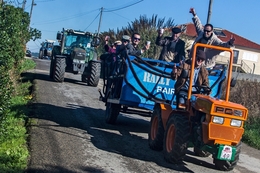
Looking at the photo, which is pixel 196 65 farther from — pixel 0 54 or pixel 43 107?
pixel 43 107

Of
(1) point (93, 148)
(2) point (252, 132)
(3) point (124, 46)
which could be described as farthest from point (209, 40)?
(2) point (252, 132)

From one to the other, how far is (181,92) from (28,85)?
33.9ft

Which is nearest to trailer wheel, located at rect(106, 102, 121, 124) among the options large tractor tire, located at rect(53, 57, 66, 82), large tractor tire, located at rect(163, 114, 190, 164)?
large tractor tire, located at rect(163, 114, 190, 164)

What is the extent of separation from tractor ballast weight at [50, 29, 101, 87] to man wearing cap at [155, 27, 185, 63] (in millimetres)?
9961

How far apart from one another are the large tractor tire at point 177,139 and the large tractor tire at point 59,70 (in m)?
12.9

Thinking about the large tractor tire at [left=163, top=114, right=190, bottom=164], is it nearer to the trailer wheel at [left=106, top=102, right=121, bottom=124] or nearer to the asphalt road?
the asphalt road

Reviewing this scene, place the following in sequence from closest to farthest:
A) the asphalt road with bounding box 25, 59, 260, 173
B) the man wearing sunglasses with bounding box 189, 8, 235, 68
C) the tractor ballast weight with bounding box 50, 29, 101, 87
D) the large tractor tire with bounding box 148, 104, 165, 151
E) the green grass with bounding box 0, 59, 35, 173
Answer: the green grass with bounding box 0, 59, 35, 173 < the asphalt road with bounding box 25, 59, 260, 173 < the large tractor tire with bounding box 148, 104, 165, 151 < the man wearing sunglasses with bounding box 189, 8, 235, 68 < the tractor ballast weight with bounding box 50, 29, 101, 87

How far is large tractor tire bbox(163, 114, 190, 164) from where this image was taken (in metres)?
7.40

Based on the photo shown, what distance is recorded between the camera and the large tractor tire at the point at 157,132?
28.1 ft

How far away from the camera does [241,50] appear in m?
58.3

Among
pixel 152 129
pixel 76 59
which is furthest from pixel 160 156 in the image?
pixel 76 59

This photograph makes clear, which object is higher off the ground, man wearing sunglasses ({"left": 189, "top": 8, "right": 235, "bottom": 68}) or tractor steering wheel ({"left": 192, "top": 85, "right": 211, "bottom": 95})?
man wearing sunglasses ({"left": 189, "top": 8, "right": 235, "bottom": 68})

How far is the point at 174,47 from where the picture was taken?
10.8 metres

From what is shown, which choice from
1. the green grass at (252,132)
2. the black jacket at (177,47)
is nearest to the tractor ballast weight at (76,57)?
the green grass at (252,132)
